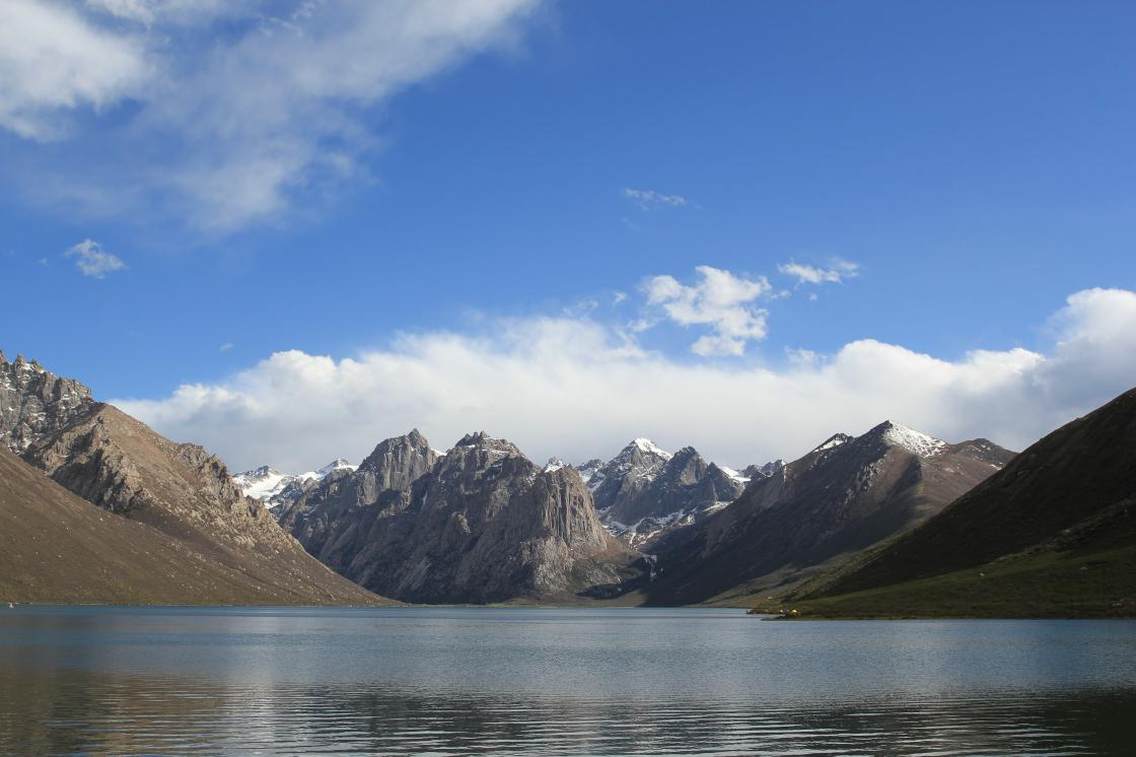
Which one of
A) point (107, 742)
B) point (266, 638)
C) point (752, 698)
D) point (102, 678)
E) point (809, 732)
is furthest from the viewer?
point (266, 638)

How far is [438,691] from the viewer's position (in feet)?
299

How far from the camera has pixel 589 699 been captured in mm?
82562

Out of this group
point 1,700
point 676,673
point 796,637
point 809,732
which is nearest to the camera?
point 809,732

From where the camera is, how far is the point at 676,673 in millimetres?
108562

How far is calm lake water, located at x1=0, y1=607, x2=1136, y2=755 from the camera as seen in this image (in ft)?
192

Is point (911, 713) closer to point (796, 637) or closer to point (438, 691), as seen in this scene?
point (438, 691)

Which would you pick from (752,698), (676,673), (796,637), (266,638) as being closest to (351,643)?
(266,638)

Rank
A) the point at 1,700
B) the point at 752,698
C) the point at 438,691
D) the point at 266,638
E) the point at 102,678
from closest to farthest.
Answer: the point at 1,700 → the point at 752,698 → the point at 438,691 → the point at 102,678 → the point at 266,638

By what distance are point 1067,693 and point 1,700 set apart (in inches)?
3160

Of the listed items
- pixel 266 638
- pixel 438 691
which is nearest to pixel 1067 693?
pixel 438 691

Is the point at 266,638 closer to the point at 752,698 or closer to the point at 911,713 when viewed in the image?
the point at 752,698

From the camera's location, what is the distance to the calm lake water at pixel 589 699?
58.4 meters

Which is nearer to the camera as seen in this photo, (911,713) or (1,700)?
(911,713)

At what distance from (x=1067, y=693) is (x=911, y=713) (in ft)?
58.7
